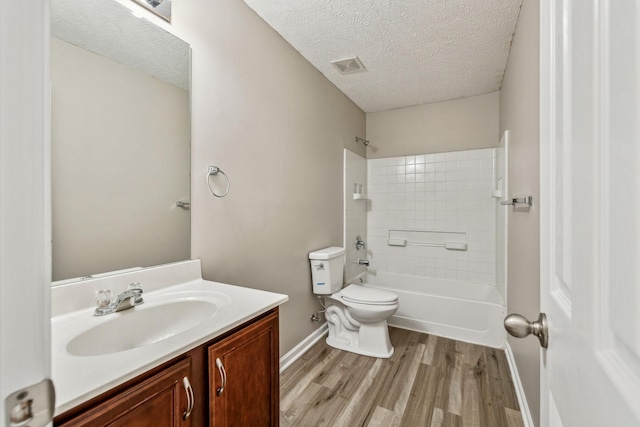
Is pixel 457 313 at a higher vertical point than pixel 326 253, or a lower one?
lower

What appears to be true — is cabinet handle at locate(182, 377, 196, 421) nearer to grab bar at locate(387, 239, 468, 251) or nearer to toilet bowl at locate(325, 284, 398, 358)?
toilet bowl at locate(325, 284, 398, 358)

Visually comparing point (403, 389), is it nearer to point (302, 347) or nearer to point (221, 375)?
point (302, 347)

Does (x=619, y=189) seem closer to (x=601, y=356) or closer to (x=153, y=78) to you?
(x=601, y=356)

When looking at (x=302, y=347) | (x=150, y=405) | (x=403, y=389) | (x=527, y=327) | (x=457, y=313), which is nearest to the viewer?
(x=527, y=327)

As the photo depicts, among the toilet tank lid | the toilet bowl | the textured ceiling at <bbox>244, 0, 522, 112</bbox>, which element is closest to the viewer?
the textured ceiling at <bbox>244, 0, 522, 112</bbox>

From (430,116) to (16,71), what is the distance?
139 inches

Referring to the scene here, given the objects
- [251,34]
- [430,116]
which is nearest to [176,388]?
[251,34]

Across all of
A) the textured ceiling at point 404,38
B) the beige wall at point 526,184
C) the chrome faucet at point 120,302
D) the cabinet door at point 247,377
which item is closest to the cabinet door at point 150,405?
the cabinet door at point 247,377

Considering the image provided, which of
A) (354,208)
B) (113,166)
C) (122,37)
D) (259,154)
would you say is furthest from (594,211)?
(354,208)

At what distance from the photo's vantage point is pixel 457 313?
8.30 feet

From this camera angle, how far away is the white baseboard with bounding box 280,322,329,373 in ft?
6.62

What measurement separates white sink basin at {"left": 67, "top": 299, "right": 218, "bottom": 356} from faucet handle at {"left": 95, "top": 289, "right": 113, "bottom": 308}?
64 mm

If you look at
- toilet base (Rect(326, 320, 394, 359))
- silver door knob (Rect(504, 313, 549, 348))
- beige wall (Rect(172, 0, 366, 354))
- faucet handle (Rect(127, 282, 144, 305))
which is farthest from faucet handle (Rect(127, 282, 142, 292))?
toilet base (Rect(326, 320, 394, 359))

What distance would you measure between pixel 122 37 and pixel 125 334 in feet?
3.85
